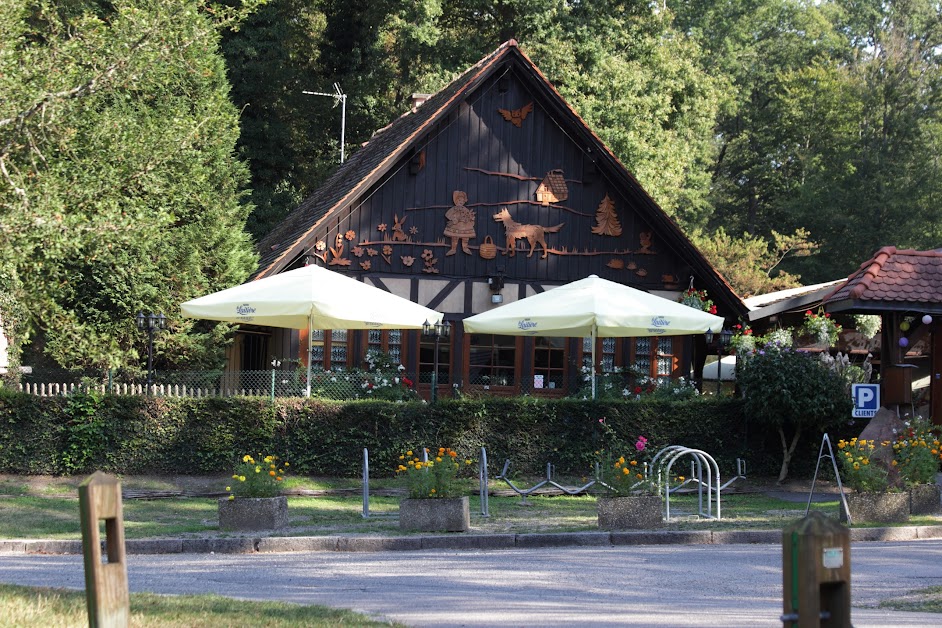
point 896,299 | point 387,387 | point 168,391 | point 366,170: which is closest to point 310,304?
point 387,387

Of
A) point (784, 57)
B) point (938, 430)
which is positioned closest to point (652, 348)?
point (938, 430)

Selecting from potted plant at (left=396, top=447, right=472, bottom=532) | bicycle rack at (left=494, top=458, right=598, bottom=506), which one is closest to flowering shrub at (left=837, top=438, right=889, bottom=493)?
bicycle rack at (left=494, top=458, right=598, bottom=506)

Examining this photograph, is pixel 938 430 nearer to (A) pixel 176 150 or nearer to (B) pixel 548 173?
(B) pixel 548 173

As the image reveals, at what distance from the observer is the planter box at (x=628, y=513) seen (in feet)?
44.1

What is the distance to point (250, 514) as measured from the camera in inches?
523

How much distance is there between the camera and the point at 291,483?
17203mm

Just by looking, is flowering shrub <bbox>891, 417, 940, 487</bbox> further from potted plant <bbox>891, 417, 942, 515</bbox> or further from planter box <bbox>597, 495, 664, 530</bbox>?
planter box <bbox>597, 495, 664, 530</bbox>

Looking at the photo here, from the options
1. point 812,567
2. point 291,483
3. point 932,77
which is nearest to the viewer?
point 812,567

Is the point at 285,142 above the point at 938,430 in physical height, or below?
above

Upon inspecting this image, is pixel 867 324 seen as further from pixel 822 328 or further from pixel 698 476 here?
pixel 698 476

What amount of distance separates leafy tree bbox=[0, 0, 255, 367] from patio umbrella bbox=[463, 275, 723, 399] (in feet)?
18.7

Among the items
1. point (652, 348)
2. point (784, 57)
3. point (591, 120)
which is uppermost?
point (784, 57)

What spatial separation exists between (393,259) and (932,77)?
2732cm

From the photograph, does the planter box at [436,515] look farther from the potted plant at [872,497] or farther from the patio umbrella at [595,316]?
the patio umbrella at [595,316]
